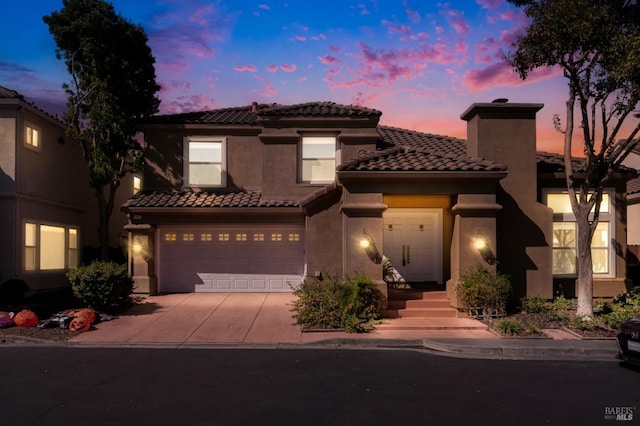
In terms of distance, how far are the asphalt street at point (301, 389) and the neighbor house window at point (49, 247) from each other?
7996mm

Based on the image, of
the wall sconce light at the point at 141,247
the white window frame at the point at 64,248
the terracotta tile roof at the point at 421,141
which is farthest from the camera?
the terracotta tile roof at the point at 421,141

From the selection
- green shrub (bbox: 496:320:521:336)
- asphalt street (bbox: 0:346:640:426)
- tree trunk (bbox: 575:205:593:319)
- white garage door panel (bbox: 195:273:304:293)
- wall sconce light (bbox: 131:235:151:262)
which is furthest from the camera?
white garage door panel (bbox: 195:273:304:293)

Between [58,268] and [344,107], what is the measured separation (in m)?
12.1

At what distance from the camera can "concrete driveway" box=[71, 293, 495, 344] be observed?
11766 millimetres

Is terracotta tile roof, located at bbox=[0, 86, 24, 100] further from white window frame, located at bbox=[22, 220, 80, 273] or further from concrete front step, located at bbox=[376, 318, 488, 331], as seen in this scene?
concrete front step, located at bbox=[376, 318, 488, 331]

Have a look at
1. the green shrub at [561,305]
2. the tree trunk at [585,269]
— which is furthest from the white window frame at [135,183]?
the tree trunk at [585,269]

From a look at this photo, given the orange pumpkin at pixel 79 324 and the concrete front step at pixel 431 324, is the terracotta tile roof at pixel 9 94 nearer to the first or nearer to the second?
the orange pumpkin at pixel 79 324

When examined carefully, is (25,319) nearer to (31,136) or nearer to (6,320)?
(6,320)

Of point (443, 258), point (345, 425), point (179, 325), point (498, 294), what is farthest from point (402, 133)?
point (345, 425)

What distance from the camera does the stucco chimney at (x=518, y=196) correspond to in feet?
48.5

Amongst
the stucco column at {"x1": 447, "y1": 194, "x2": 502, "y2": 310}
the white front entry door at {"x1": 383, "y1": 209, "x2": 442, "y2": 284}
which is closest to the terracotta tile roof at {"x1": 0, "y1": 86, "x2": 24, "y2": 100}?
the white front entry door at {"x1": 383, "y1": 209, "x2": 442, "y2": 284}

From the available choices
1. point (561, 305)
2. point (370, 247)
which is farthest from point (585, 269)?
point (370, 247)

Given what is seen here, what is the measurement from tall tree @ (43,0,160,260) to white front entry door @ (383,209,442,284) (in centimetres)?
964

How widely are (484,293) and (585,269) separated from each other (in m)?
2.48
